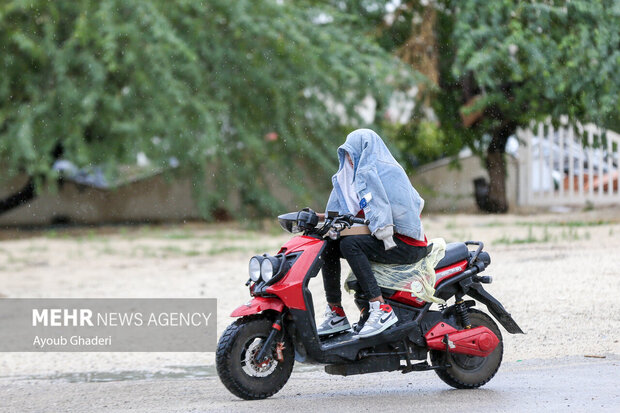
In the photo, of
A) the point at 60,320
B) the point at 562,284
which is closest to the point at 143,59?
the point at 60,320

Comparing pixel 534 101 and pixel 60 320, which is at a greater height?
pixel 534 101

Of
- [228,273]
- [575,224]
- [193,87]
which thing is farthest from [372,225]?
[193,87]

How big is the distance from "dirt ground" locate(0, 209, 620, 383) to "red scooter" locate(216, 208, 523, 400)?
1.24 meters

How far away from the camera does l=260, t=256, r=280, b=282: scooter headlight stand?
5.52 m

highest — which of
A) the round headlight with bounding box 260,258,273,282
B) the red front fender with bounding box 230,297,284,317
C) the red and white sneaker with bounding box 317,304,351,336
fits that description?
the round headlight with bounding box 260,258,273,282

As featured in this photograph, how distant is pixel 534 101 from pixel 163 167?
22.7 ft

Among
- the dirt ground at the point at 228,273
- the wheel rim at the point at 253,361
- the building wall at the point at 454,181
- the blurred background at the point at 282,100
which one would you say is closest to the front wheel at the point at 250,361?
the wheel rim at the point at 253,361

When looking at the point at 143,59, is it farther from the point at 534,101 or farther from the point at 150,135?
the point at 534,101

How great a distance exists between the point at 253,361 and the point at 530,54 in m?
12.5

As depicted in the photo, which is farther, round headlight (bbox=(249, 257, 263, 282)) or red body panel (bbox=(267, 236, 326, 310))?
round headlight (bbox=(249, 257, 263, 282))

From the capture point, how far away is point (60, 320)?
32.7 ft

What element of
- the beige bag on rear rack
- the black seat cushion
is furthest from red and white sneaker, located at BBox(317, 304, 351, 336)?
the black seat cushion

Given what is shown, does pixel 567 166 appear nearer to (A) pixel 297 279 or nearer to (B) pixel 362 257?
(B) pixel 362 257

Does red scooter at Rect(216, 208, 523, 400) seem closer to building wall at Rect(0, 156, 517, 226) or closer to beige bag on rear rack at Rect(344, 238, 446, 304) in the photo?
beige bag on rear rack at Rect(344, 238, 446, 304)
